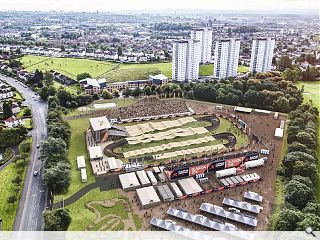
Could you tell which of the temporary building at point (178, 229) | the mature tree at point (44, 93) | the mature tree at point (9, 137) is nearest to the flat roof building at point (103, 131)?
the mature tree at point (9, 137)

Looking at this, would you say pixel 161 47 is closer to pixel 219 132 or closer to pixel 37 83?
pixel 37 83

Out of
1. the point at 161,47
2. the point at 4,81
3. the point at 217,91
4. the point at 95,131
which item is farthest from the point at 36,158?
the point at 161,47

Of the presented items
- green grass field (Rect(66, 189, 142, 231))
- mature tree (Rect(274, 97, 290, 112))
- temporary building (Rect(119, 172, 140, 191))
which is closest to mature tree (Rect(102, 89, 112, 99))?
temporary building (Rect(119, 172, 140, 191))

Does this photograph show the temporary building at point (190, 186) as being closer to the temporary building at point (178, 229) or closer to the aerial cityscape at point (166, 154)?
the aerial cityscape at point (166, 154)

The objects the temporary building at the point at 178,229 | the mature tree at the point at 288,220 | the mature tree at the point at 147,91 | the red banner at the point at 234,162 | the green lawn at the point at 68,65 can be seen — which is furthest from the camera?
the green lawn at the point at 68,65

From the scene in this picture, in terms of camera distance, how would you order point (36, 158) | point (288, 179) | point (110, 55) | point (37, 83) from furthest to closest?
point (110, 55) → point (37, 83) → point (36, 158) → point (288, 179)

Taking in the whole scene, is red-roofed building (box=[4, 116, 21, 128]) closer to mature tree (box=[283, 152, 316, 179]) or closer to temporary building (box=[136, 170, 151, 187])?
temporary building (box=[136, 170, 151, 187])

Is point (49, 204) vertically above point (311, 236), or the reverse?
point (311, 236)

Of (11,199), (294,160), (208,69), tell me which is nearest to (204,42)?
(208,69)
